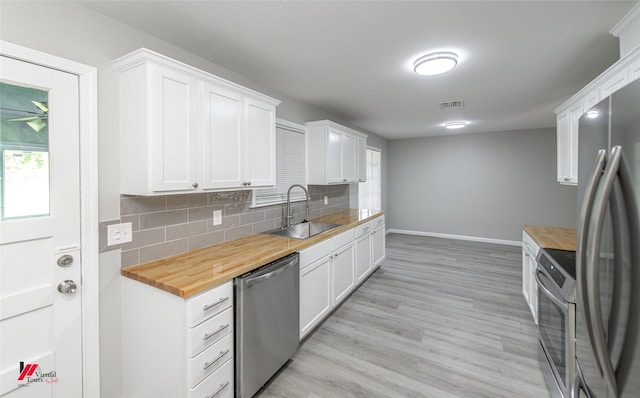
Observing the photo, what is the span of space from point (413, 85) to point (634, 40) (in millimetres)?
1614

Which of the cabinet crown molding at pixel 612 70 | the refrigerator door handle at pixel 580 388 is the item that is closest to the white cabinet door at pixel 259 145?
the refrigerator door handle at pixel 580 388

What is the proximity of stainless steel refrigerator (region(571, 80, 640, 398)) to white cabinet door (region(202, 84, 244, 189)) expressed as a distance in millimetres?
1996

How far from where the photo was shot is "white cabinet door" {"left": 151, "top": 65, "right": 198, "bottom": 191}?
1622 millimetres

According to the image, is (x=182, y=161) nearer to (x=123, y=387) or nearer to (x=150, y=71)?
(x=150, y=71)

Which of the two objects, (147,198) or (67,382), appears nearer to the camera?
(67,382)

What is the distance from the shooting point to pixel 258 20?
1757mm

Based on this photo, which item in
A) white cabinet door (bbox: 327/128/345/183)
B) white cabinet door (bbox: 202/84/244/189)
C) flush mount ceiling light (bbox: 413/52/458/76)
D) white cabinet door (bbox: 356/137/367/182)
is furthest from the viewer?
white cabinet door (bbox: 356/137/367/182)

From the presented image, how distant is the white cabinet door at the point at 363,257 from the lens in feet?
11.4

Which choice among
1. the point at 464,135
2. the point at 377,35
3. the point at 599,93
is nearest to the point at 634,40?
the point at 599,93

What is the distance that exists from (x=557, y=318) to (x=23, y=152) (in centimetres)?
322

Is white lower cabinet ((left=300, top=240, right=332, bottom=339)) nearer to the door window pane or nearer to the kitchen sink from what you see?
the kitchen sink

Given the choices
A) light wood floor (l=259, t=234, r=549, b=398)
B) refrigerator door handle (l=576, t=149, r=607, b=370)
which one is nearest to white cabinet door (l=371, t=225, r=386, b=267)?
light wood floor (l=259, t=234, r=549, b=398)

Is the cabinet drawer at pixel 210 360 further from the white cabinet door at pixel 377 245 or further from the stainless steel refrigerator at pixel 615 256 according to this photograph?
the white cabinet door at pixel 377 245

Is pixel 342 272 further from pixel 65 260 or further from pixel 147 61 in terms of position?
pixel 147 61
